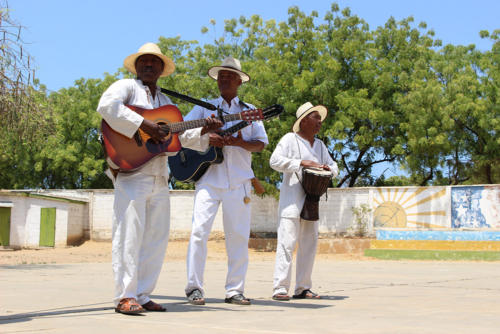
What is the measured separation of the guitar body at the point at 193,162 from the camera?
19.9ft

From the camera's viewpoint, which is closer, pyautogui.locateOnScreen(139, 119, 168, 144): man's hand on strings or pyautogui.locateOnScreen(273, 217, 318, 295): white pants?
pyautogui.locateOnScreen(139, 119, 168, 144): man's hand on strings

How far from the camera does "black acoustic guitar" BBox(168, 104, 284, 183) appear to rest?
19.8 feet

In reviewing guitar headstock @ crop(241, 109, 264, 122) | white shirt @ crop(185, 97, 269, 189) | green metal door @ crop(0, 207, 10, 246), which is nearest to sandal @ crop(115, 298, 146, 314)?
white shirt @ crop(185, 97, 269, 189)

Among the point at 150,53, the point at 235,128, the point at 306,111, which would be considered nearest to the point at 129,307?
the point at 235,128

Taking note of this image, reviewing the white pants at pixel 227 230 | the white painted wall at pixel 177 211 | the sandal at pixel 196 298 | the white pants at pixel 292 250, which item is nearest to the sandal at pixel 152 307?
the sandal at pixel 196 298

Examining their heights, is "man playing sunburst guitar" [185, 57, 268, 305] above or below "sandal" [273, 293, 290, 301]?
above

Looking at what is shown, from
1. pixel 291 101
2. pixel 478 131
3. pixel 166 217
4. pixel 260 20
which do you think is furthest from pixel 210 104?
pixel 260 20

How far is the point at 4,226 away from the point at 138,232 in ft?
87.0

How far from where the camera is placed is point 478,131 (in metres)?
28.0

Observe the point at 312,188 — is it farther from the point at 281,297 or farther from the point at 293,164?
the point at 281,297

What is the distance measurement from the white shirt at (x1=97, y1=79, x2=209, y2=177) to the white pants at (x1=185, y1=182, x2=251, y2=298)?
22.7 inches

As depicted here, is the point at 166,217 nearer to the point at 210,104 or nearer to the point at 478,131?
the point at 210,104

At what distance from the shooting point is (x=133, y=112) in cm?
518

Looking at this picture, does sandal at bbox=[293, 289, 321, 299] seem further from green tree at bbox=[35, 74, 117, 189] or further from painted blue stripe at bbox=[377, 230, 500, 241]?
green tree at bbox=[35, 74, 117, 189]
